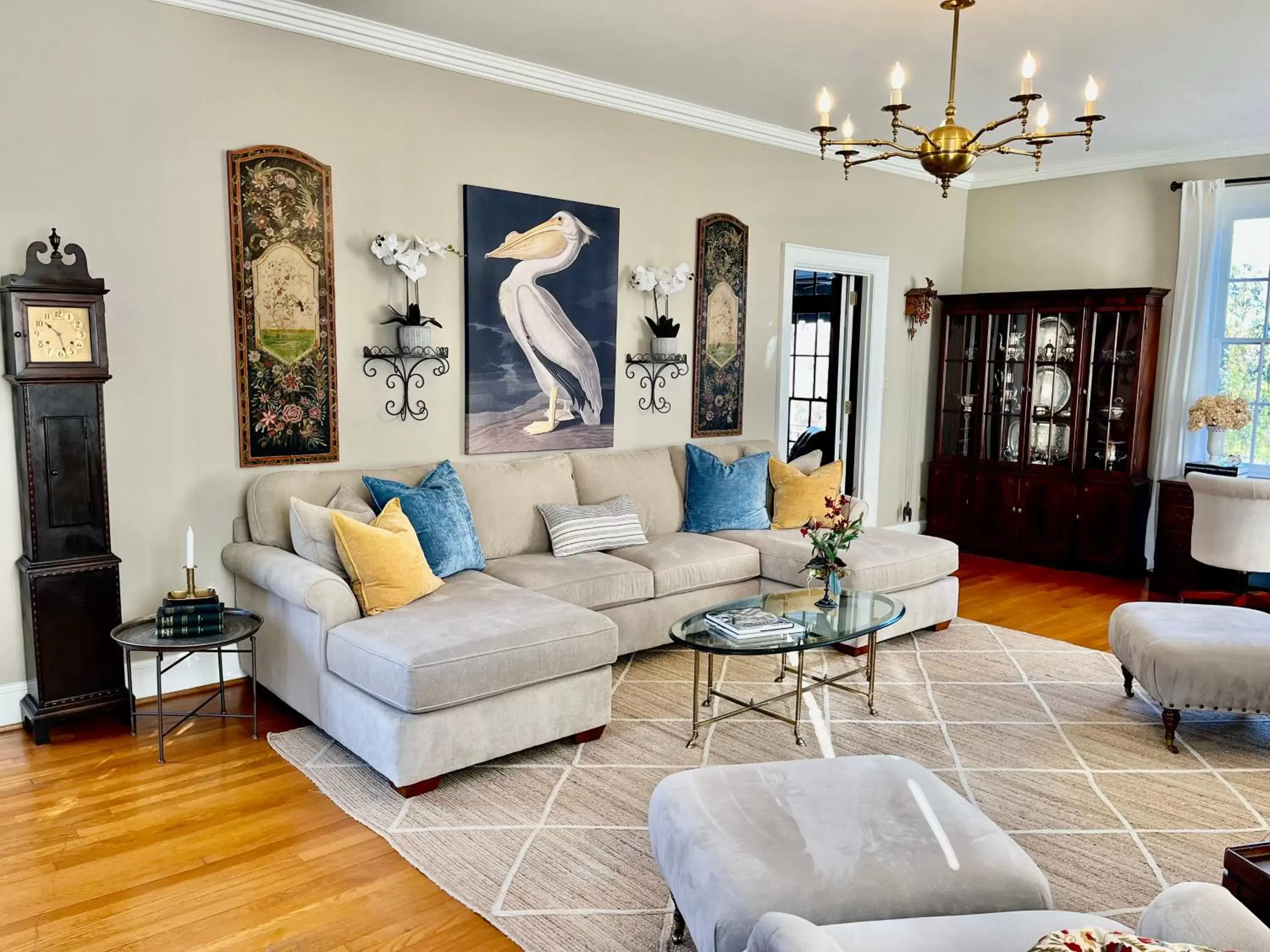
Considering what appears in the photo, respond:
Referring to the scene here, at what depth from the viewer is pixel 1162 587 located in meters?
5.94

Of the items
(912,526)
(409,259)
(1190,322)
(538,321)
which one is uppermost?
(409,259)

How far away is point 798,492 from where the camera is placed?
17.4ft

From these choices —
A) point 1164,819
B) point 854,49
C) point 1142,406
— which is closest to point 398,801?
point 1164,819

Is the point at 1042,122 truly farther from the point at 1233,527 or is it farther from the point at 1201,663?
the point at 1233,527

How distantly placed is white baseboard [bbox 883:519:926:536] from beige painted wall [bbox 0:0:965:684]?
122 inches

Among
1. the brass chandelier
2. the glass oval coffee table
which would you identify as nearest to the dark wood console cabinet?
the glass oval coffee table

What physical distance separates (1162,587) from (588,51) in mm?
4652

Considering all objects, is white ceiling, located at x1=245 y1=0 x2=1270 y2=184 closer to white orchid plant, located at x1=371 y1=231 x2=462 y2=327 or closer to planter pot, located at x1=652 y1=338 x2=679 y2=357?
white orchid plant, located at x1=371 y1=231 x2=462 y2=327

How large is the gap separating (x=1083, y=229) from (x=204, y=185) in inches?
225

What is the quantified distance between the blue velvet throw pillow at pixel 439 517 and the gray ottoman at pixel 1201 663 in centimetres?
268

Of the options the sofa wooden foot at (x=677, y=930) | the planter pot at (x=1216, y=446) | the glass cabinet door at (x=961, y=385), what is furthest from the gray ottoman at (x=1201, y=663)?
the glass cabinet door at (x=961, y=385)

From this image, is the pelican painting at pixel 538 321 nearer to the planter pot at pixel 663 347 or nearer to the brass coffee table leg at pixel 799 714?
the planter pot at pixel 663 347

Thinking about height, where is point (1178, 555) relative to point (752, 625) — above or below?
below

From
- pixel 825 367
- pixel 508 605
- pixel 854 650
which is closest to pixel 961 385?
pixel 825 367
